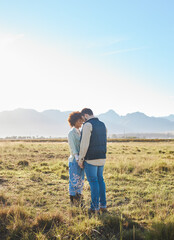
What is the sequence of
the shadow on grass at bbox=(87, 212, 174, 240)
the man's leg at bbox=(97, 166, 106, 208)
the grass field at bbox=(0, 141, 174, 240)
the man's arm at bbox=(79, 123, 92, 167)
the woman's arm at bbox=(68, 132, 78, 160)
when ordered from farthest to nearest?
the woman's arm at bbox=(68, 132, 78, 160) < the man's leg at bbox=(97, 166, 106, 208) < the man's arm at bbox=(79, 123, 92, 167) < the grass field at bbox=(0, 141, 174, 240) < the shadow on grass at bbox=(87, 212, 174, 240)

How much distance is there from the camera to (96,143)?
434cm

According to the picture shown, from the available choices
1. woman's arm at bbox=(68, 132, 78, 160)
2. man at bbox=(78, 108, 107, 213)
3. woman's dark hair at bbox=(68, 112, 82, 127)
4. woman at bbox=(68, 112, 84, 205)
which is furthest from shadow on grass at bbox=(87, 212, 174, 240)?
woman's dark hair at bbox=(68, 112, 82, 127)

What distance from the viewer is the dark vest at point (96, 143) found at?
14.2ft

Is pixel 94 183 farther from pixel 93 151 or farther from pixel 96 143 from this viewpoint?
pixel 96 143

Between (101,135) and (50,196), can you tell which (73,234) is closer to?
(101,135)

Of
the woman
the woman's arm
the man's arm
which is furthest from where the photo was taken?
the woman

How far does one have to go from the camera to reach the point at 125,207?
4.87 meters

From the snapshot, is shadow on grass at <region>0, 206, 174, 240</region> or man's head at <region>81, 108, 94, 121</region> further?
man's head at <region>81, 108, 94, 121</region>

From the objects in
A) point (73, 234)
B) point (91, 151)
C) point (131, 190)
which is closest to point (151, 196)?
point (131, 190)

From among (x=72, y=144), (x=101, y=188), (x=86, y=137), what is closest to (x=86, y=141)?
(x=86, y=137)

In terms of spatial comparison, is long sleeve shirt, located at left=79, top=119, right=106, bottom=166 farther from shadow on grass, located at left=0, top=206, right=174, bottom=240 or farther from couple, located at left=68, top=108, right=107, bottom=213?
shadow on grass, located at left=0, top=206, right=174, bottom=240

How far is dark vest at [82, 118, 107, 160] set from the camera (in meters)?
4.32

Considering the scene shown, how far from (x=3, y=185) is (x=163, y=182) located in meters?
5.29

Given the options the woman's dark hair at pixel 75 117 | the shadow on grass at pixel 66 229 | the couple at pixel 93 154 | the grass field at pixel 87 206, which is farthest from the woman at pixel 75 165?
the shadow on grass at pixel 66 229
